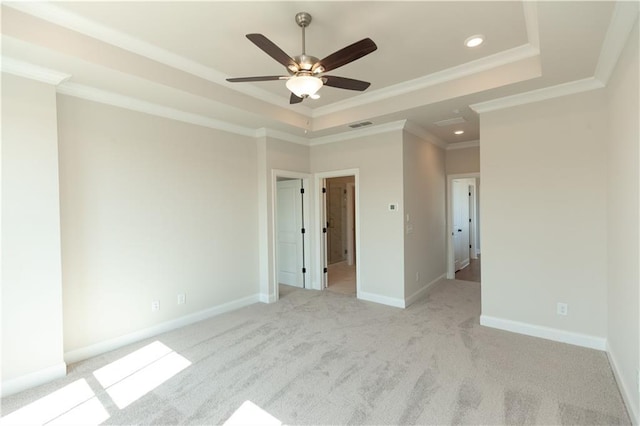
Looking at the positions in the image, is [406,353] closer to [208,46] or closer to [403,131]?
[403,131]

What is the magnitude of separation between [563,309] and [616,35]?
2.56 meters

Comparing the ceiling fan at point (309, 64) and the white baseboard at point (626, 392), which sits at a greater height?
the ceiling fan at point (309, 64)

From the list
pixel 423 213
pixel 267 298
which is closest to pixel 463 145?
pixel 423 213

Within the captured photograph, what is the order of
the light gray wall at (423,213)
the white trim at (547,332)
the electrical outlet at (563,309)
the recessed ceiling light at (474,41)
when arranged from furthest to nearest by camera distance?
the light gray wall at (423,213)
the electrical outlet at (563,309)
the white trim at (547,332)
the recessed ceiling light at (474,41)

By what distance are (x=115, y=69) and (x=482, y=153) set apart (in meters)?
3.98

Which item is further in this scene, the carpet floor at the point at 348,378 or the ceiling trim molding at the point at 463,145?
the ceiling trim molding at the point at 463,145

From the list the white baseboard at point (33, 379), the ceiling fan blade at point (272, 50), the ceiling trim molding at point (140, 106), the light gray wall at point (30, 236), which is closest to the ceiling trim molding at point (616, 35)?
the ceiling fan blade at point (272, 50)

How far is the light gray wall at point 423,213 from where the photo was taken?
4477 mm

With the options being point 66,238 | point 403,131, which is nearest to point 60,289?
point 66,238

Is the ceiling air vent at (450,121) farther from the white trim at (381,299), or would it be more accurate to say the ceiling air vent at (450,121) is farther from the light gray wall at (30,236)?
the light gray wall at (30,236)

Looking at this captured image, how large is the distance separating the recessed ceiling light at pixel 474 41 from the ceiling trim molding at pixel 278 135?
9.11ft

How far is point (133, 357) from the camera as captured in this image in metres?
2.97

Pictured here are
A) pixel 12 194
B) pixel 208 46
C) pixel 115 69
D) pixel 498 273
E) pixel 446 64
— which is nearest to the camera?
pixel 12 194

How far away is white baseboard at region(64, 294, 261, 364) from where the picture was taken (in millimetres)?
2938
